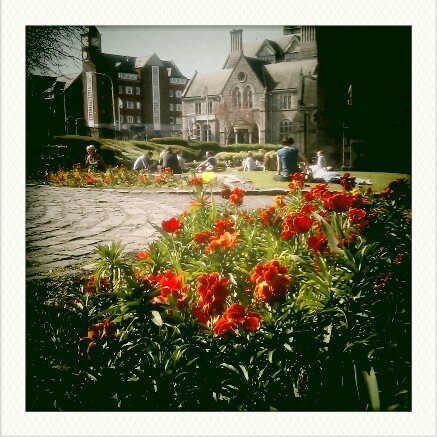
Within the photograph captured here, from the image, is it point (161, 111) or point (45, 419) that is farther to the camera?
point (161, 111)

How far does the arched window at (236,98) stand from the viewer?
2.26 metres

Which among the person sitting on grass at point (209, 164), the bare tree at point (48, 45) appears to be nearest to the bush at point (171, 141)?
the person sitting on grass at point (209, 164)

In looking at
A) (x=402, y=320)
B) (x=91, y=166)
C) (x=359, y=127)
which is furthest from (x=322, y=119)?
(x=91, y=166)

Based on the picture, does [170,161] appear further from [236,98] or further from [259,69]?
[259,69]

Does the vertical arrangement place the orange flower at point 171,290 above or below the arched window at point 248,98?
below

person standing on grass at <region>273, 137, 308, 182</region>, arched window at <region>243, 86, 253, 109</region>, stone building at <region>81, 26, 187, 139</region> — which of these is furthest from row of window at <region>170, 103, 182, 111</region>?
person standing on grass at <region>273, 137, 308, 182</region>

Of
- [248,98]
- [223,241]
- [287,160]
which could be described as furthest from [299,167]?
[223,241]

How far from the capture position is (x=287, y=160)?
2.24 meters

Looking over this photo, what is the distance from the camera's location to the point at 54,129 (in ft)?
7.25

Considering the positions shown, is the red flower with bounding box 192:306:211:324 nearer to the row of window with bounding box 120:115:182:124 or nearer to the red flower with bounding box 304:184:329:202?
the red flower with bounding box 304:184:329:202

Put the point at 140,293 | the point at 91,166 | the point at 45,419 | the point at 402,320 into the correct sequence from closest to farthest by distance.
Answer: the point at 140,293
the point at 402,320
the point at 45,419
the point at 91,166

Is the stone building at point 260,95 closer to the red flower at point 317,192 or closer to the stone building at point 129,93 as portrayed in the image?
the stone building at point 129,93
